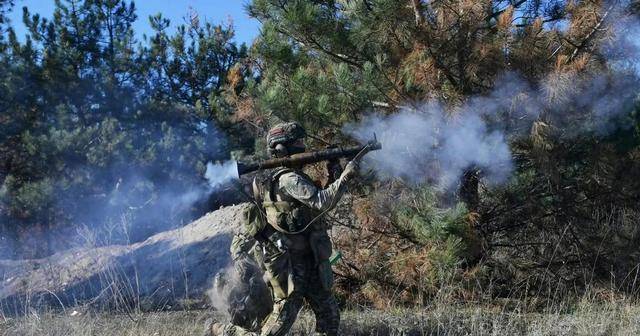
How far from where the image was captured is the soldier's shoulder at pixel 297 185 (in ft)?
16.9

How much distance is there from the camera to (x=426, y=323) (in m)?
6.36

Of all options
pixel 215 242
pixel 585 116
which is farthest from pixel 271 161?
pixel 215 242

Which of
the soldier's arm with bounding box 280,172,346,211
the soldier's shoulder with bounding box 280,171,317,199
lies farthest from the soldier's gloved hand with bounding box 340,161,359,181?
the soldier's shoulder with bounding box 280,171,317,199

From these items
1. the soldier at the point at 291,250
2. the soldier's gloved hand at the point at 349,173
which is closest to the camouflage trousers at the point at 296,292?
the soldier at the point at 291,250

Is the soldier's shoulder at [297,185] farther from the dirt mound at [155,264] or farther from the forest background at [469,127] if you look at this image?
the dirt mound at [155,264]

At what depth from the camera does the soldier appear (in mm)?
5410

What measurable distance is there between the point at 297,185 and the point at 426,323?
2002 millimetres

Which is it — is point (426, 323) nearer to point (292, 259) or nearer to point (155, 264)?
point (292, 259)

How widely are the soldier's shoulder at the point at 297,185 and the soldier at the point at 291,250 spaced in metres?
0.01

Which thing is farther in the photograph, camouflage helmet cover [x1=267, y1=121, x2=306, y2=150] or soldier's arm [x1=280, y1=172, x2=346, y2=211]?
camouflage helmet cover [x1=267, y1=121, x2=306, y2=150]

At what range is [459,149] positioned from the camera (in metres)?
7.11

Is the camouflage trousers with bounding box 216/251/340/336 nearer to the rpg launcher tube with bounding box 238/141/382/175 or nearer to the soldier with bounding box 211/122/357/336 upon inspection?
the soldier with bounding box 211/122/357/336

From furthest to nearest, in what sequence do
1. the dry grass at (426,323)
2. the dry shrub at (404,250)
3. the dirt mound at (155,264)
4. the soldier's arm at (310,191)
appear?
the dirt mound at (155,264) < the dry shrub at (404,250) < the dry grass at (426,323) < the soldier's arm at (310,191)

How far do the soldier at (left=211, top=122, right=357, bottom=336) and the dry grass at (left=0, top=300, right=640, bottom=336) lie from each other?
2.72 ft
